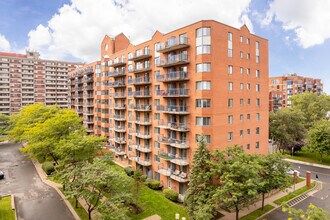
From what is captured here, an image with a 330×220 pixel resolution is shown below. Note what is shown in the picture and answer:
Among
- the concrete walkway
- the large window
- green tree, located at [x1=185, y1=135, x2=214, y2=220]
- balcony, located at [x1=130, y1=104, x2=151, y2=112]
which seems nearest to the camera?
green tree, located at [x1=185, y1=135, x2=214, y2=220]

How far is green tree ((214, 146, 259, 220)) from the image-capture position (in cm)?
2005

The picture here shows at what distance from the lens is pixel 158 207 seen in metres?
26.4

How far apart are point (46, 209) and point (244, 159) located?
25.2 metres

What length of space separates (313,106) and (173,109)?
169ft

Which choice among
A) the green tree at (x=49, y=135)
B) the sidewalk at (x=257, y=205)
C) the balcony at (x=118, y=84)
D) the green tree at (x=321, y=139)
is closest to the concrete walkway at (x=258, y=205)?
the sidewalk at (x=257, y=205)

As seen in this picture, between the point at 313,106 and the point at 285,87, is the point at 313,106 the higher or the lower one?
the lower one

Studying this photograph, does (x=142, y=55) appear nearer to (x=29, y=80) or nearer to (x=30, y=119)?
(x=30, y=119)

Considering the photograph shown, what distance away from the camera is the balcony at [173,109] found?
92.6 ft

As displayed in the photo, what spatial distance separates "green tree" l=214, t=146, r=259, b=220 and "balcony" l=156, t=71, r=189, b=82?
11354mm

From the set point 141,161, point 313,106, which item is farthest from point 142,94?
point 313,106

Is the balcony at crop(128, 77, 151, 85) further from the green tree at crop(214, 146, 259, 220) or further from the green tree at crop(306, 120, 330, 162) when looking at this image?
the green tree at crop(306, 120, 330, 162)

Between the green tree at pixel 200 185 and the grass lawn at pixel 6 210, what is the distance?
20559mm

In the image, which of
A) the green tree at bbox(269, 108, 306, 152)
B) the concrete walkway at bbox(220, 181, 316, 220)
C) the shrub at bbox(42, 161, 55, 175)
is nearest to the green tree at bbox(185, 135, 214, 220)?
the concrete walkway at bbox(220, 181, 316, 220)

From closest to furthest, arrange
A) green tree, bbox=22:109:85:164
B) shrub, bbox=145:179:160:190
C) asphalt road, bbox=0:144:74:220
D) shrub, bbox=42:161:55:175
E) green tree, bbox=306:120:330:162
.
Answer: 1. asphalt road, bbox=0:144:74:220
2. shrub, bbox=145:179:160:190
3. green tree, bbox=22:109:85:164
4. shrub, bbox=42:161:55:175
5. green tree, bbox=306:120:330:162
